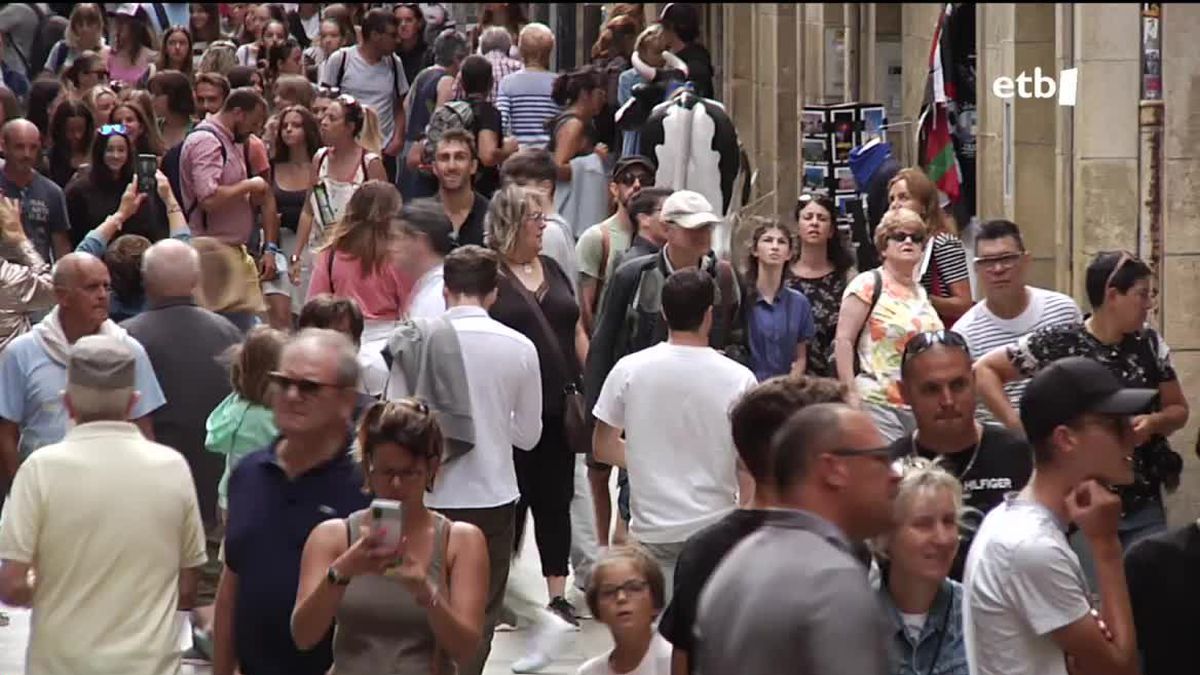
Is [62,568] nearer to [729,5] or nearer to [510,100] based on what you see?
[510,100]

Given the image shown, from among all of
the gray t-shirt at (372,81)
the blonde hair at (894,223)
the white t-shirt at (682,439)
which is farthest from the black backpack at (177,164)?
the white t-shirt at (682,439)

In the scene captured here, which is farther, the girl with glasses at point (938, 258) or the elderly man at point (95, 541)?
the girl with glasses at point (938, 258)

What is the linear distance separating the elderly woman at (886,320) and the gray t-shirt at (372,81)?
31.4ft

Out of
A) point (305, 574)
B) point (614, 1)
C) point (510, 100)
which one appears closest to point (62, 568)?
point (305, 574)

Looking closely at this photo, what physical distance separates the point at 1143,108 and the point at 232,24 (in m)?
18.8

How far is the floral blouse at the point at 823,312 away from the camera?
1209 centimetres

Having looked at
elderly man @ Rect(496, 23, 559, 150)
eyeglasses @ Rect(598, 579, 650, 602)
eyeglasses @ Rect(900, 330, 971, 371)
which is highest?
elderly man @ Rect(496, 23, 559, 150)

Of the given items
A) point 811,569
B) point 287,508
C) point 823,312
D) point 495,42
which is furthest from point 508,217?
point 495,42

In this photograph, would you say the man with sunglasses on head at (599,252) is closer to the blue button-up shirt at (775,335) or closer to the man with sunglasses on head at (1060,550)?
the blue button-up shirt at (775,335)

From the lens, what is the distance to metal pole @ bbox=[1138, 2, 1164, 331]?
14227 mm

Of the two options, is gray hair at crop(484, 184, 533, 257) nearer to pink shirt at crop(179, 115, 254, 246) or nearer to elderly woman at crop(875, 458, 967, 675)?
pink shirt at crop(179, 115, 254, 246)

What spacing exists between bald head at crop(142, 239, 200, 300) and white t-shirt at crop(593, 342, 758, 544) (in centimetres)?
169

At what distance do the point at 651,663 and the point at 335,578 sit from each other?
5.60 ft

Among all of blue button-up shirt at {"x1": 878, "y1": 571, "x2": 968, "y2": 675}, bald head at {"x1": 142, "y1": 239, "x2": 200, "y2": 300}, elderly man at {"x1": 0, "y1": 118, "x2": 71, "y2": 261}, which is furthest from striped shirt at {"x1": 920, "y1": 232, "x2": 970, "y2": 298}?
blue button-up shirt at {"x1": 878, "y1": 571, "x2": 968, "y2": 675}
